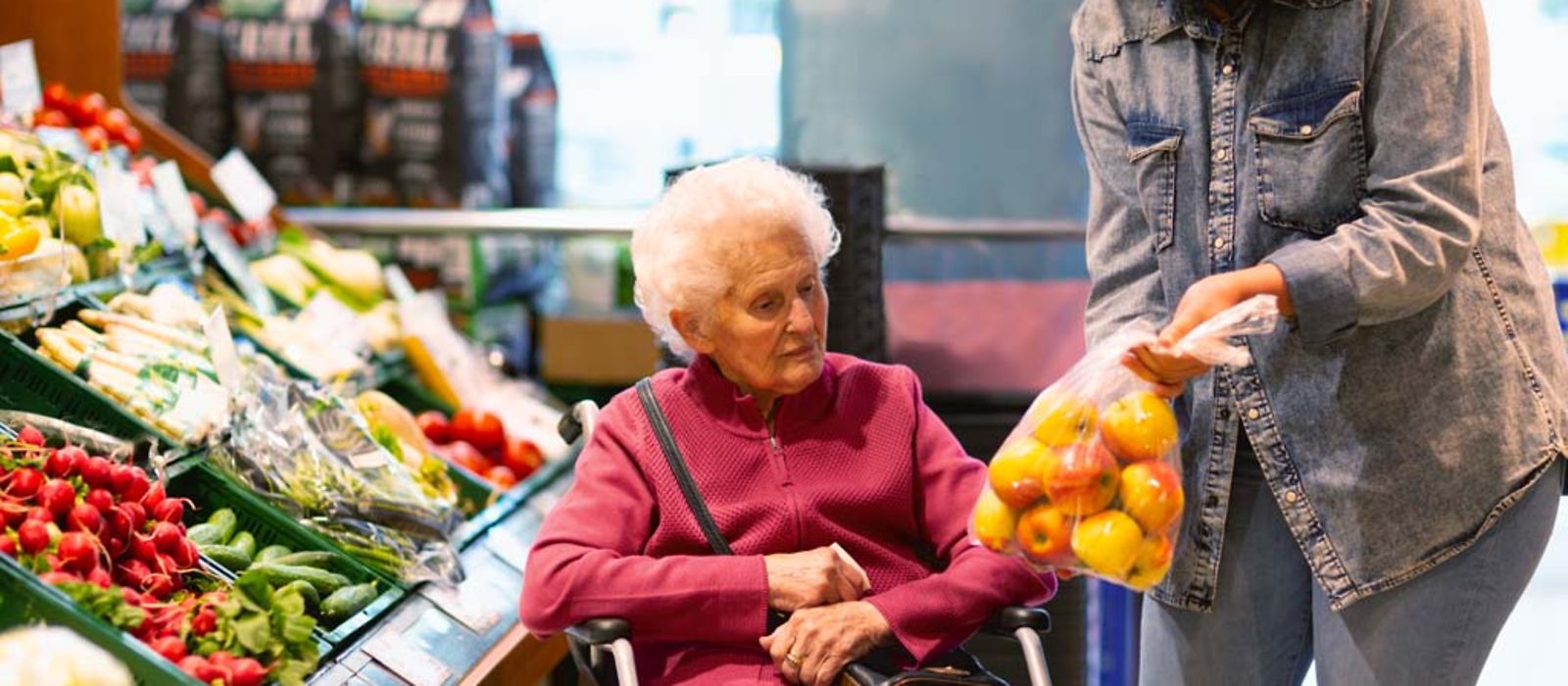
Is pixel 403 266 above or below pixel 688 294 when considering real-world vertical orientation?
below

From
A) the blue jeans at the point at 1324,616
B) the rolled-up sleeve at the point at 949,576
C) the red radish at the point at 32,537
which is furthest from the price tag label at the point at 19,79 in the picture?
the blue jeans at the point at 1324,616

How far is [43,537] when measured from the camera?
2629mm

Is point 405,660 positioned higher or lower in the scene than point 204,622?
lower

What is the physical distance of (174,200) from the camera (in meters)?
4.45

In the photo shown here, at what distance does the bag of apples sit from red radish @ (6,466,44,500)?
1456 mm

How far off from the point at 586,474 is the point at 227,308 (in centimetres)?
211

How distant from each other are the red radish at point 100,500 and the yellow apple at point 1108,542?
151cm

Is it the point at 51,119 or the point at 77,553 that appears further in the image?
the point at 51,119

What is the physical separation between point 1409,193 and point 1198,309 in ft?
0.94

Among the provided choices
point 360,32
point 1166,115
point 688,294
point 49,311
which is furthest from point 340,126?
point 1166,115

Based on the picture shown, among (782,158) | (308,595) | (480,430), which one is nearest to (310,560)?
(308,595)

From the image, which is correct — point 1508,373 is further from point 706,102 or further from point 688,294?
point 706,102

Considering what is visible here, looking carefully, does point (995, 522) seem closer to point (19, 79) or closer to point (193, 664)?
point (193, 664)

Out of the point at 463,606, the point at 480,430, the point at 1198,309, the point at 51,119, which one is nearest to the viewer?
the point at 1198,309
